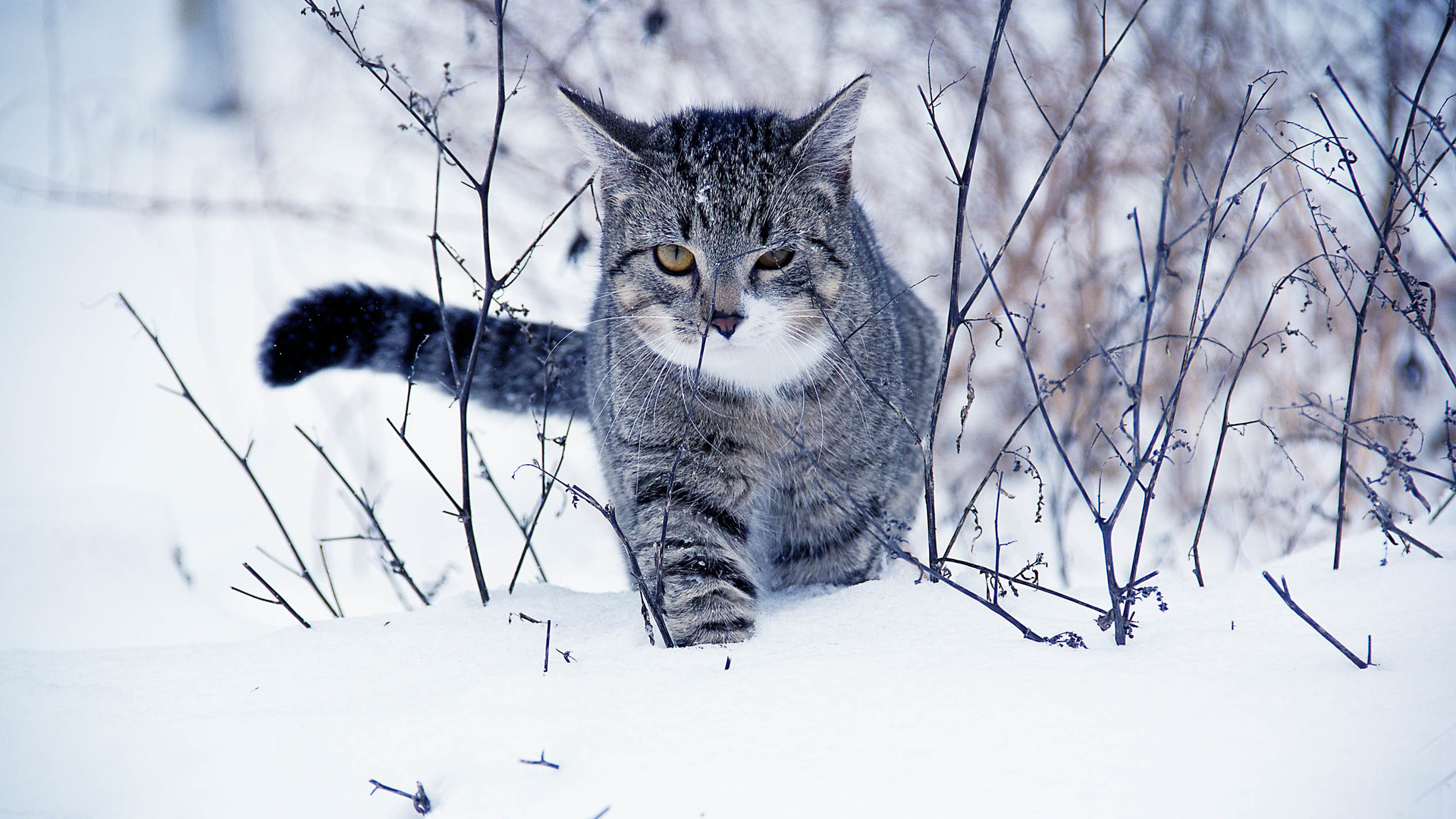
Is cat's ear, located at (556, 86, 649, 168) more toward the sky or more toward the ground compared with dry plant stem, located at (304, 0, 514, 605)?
more toward the sky

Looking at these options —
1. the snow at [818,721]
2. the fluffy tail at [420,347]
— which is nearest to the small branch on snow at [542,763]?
the snow at [818,721]

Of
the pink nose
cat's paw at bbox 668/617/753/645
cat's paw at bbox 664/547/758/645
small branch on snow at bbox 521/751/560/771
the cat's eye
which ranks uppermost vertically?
the cat's eye

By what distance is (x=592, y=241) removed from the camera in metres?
3.15

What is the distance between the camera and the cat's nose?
6.79 feet

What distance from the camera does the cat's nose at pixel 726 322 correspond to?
2.07 meters

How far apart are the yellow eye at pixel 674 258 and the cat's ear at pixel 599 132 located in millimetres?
253

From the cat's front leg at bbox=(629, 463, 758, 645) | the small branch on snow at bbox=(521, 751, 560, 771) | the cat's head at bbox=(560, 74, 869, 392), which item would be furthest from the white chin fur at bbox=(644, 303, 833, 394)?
the small branch on snow at bbox=(521, 751, 560, 771)

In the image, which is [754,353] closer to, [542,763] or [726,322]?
[726,322]

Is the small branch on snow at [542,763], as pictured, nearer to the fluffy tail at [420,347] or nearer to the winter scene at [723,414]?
the winter scene at [723,414]

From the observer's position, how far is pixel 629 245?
7.64 ft

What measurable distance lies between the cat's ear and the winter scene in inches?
0.7

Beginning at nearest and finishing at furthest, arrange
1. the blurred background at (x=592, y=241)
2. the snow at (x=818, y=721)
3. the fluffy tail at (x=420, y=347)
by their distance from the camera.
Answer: the snow at (x=818, y=721) < the fluffy tail at (x=420, y=347) < the blurred background at (x=592, y=241)

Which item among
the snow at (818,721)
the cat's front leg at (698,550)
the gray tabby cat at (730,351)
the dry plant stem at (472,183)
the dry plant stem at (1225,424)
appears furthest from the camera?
the gray tabby cat at (730,351)

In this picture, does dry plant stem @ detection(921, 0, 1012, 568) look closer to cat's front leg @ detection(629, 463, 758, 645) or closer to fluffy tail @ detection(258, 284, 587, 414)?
cat's front leg @ detection(629, 463, 758, 645)
